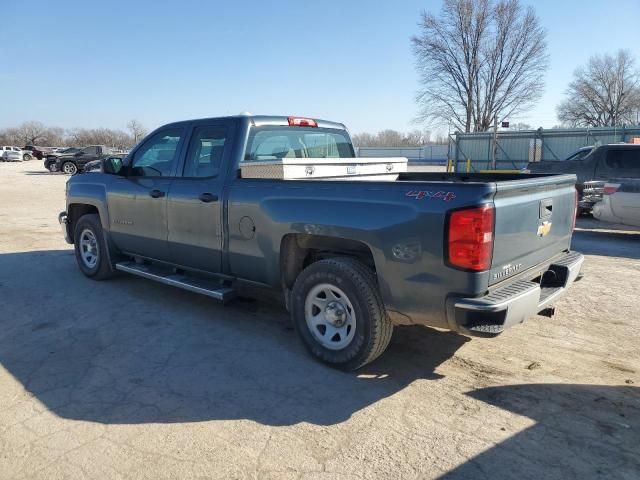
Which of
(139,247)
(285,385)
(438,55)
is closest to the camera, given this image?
(285,385)

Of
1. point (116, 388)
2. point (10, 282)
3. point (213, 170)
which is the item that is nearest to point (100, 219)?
point (10, 282)

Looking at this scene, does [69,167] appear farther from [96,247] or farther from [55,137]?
[55,137]

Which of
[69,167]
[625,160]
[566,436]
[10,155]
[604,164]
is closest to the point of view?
[566,436]

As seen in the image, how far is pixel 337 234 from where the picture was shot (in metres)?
3.78

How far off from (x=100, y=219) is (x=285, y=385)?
3.97 m

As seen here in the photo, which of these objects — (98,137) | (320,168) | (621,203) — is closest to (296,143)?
(320,168)

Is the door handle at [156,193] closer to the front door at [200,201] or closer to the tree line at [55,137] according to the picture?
the front door at [200,201]

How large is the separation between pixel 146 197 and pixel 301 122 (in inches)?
74.5

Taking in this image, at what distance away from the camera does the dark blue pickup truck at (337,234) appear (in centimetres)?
325

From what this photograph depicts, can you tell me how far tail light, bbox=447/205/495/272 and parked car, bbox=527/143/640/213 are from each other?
9.85 meters

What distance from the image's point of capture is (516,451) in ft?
9.48

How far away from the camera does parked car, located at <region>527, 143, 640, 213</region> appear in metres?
11.9

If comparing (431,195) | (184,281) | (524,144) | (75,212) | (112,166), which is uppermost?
(524,144)

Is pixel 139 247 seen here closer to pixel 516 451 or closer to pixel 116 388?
pixel 116 388
